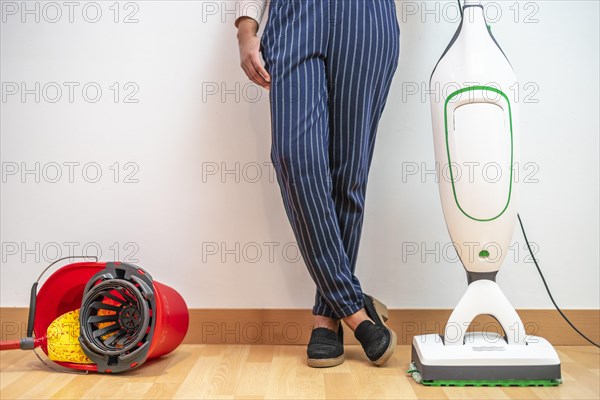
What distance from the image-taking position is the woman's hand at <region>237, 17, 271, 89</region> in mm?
1606

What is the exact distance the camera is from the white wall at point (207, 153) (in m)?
1.90

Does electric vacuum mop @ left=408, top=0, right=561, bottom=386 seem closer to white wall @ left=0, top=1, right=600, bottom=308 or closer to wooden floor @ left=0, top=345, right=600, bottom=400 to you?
wooden floor @ left=0, top=345, right=600, bottom=400

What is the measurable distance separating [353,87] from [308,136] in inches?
7.3

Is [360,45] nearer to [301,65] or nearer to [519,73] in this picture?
[301,65]

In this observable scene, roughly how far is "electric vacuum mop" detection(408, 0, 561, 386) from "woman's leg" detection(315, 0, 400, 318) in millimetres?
169

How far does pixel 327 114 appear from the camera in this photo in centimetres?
160

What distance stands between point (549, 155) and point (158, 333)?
1.18 metres

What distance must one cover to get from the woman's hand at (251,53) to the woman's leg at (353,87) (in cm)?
16

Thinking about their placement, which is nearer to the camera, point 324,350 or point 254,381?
point 254,381

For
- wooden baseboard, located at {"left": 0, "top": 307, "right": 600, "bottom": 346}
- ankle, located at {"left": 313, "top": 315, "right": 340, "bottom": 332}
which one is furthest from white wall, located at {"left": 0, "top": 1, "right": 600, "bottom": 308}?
ankle, located at {"left": 313, "top": 315, "right": 340, "bottom": 332}

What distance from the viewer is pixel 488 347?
4.82 ft

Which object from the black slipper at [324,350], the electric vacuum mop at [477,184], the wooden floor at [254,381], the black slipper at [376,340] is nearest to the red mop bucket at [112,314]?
the wooden floor at [254,381]

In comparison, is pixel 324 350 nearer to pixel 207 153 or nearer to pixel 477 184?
pixel 477 184

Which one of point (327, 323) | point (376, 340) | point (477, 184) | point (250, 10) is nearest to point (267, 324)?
point (327, 323)
